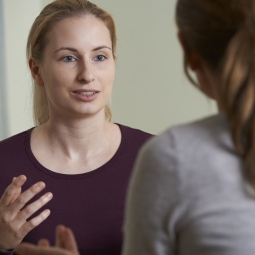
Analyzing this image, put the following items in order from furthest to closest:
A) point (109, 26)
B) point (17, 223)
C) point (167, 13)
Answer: point (167, 13)
point (109, 26)
point (17, 223)

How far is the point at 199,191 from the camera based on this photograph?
2.22ft

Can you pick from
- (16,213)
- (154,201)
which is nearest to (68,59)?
(16,213)

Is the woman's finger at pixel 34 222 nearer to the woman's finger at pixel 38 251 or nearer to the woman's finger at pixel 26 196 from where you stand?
the woman's finger at pixel 26 196

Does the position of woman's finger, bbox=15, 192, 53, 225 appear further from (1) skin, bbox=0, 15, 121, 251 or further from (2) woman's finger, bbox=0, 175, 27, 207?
(1) skin, bbox=0, 15, 121, 251

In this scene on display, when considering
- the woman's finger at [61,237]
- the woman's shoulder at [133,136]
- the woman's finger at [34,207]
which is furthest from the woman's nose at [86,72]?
the woman's finger at [61,237]

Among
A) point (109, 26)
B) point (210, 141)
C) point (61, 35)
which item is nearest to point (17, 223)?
point (61, 35)

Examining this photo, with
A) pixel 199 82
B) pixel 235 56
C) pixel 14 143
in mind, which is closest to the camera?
pixel 235 56

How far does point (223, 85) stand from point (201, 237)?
0.20 m

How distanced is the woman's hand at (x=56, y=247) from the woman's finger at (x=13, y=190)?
53 cm

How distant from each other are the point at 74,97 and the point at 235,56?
1.00m

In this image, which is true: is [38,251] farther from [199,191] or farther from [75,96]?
[75,96]

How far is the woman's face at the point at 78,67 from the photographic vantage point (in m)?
1.63

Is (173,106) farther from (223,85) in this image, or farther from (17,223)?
(223,85)

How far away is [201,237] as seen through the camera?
2.23ft
